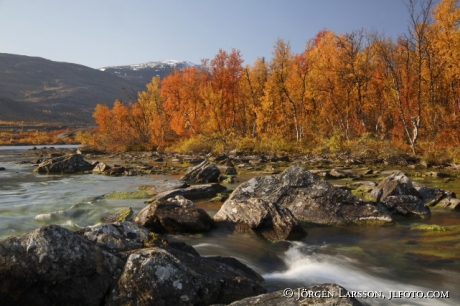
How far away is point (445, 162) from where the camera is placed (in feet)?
82.6

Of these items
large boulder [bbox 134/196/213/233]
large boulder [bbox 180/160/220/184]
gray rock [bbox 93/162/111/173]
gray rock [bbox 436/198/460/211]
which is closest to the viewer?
large boulder [bbox 134/196/213/233]

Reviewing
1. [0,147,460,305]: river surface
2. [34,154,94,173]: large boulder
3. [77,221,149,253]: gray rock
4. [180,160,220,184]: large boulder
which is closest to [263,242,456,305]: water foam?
[0,147,460,305]: river surface

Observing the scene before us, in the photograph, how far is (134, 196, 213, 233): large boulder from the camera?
10266 millimetres

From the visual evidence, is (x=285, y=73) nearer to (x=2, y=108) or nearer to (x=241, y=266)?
(x=241, y=266)

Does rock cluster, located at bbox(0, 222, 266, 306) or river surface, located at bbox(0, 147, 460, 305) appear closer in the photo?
rock cluster, located at bbox(0, 222, 266, 306)

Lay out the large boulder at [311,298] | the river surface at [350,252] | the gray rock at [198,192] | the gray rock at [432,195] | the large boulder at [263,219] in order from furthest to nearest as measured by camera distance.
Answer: the gray rock at [198,192], the gray rock at [432,195], the large boulder at [263,219], the river surface at [350,252], the large boulder at [311,298]

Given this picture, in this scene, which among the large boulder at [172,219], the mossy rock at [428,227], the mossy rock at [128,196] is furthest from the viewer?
the mossy rock at [128,196]

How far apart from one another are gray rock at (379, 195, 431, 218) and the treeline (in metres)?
19.2

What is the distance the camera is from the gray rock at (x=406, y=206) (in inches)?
473

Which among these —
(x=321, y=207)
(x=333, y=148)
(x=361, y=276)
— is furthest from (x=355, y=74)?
(x=361, y=276)

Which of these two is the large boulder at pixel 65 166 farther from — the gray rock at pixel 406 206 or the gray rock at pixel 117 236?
the gray rock at pixel 406 206

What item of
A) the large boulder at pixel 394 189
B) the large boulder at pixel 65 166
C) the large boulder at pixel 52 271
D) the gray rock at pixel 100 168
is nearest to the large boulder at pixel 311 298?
the large boulder at pixel 52 271

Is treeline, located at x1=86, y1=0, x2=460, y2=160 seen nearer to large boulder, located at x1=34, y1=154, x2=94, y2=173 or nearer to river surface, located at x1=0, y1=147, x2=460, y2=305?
large boulder, located at x1=34, y1=154, x2=94, y2=173

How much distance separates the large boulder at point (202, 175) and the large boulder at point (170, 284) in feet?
45.9
